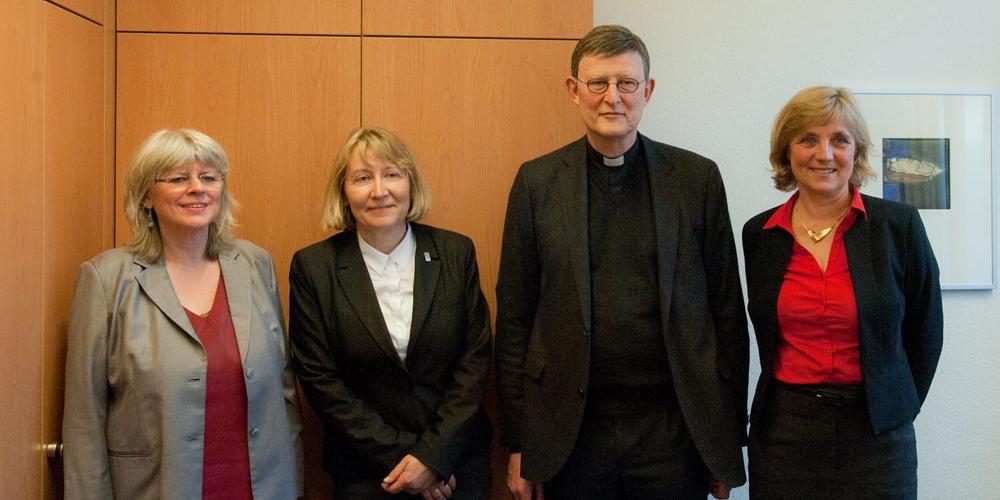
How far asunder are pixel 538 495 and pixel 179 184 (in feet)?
4.40

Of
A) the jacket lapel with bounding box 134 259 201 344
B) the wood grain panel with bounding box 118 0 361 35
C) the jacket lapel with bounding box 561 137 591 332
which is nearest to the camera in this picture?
the jacket lapel with bounding box 134 259 201 344

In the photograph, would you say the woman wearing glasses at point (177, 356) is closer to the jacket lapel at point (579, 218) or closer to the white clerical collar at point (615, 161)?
the jacket lapel at point (579, 218)

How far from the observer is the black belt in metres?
1.96

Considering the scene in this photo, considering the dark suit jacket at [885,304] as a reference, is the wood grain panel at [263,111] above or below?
above

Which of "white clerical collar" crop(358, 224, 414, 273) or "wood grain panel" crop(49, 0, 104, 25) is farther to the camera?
"white clerical collar" crop(358, 224, 414, 273)

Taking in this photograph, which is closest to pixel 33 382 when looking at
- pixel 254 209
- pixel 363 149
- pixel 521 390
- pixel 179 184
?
pixel 179 184

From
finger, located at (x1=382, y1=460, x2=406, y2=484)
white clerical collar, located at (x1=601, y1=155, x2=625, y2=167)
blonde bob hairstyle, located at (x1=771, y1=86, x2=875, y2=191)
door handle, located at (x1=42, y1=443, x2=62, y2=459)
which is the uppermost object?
blonde bob hairstyle, located at (x1=771, y1=86, x2=875, y2=191)

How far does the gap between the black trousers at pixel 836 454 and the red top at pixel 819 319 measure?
0.08 meters

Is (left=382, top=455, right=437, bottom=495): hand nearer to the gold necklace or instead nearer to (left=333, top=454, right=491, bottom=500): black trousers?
(left=333, top=454, right=491, bottom=500): black trousers

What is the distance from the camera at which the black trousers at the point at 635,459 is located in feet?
6.67

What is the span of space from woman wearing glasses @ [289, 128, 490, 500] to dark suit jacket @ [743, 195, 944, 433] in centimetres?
82

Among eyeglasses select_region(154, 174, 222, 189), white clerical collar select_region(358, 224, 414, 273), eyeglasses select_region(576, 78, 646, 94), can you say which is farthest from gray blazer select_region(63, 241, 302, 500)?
eyeglasses select_region(576, 78, 646, 94)

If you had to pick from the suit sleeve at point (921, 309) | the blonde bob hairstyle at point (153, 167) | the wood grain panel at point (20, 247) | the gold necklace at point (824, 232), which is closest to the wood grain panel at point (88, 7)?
the wood grain panel at point (20, 247)

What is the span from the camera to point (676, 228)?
208 cm
